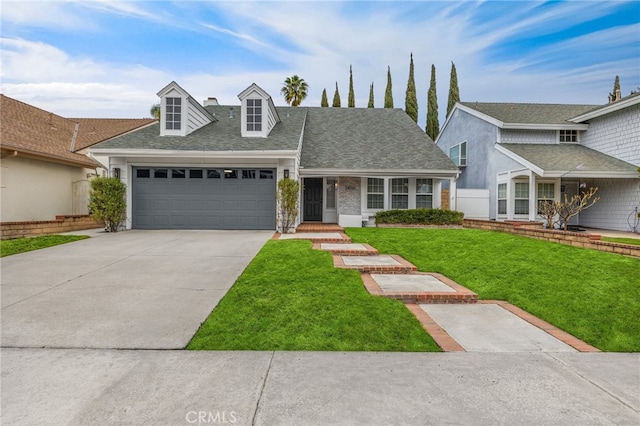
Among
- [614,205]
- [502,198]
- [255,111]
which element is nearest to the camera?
[255,111]

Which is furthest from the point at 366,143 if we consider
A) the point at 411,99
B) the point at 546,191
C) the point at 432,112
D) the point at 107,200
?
Answer: the point at 411,99

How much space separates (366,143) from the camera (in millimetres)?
16234

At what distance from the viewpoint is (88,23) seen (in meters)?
11.0

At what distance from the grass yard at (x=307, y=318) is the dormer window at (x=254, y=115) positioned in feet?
30.1

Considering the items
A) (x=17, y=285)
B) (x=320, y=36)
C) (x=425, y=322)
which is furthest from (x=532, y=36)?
(x=17, y=285)

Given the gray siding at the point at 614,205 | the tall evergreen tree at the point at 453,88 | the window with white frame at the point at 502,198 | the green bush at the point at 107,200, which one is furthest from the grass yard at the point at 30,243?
the tall evergreen tree at the point at 453,88

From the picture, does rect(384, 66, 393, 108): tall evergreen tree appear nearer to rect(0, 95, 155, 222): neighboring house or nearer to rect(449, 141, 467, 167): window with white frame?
rect(449, 141, 467, 167): window with white frame

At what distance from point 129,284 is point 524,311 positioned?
6.05m

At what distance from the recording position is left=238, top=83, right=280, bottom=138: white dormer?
13.2 m

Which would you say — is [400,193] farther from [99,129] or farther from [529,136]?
[99,129]

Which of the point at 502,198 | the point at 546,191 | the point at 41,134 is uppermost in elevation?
the point at 41,134

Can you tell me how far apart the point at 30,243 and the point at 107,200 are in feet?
9.85

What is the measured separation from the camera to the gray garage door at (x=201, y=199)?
1239cm

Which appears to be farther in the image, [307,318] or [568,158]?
[568,158]
